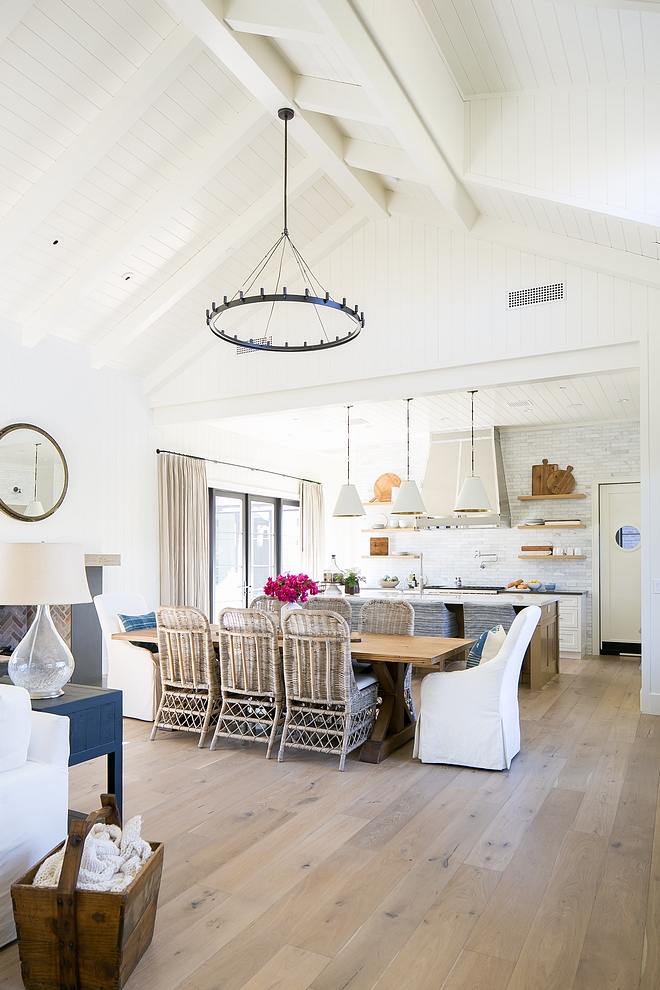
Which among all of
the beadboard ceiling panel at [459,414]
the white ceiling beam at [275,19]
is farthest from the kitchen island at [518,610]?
the white ceiling beam at [275,19]

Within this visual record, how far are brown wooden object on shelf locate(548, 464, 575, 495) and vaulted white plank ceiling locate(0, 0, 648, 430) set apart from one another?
13.9 feet

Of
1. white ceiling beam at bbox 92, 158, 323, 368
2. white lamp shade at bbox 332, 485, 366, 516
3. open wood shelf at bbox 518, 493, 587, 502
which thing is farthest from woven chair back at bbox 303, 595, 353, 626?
open wood shelf at bbox 518, 493, 587, 502

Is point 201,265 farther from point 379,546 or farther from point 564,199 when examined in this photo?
point 379,546

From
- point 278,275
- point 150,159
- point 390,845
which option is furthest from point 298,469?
point 390,845

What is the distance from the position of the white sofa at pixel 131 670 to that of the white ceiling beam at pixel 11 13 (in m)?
3.65

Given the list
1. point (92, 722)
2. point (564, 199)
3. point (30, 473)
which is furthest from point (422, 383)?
point (92, 722)

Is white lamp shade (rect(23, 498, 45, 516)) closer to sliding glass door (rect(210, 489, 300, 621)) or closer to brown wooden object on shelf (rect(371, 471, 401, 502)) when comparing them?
sliding glass door (rect(210, 489, 300, 621))

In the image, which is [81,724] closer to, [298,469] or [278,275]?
[278,275]

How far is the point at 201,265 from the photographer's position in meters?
6.16

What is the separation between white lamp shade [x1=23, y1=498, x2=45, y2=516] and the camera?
6066 mm

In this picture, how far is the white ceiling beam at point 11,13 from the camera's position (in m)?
3.55

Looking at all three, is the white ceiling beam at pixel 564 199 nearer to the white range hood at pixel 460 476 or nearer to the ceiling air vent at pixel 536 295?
the ceiling air vent at pixel 536 295

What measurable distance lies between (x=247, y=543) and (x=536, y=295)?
212 inches

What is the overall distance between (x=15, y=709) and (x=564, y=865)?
7.39 feet
